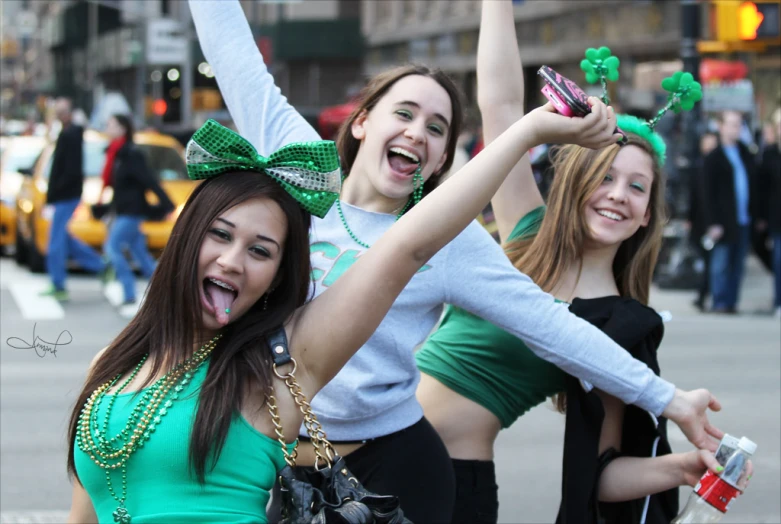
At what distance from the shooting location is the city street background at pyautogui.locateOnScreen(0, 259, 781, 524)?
5.88 m

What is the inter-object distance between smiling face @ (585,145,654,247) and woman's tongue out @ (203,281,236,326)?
1354mm

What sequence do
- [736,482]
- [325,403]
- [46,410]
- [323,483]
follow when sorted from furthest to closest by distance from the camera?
1. [46,410]
2. [736,482]
3. [325,403]
4. [323,483]

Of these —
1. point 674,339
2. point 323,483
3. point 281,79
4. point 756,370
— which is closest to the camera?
point 323,483

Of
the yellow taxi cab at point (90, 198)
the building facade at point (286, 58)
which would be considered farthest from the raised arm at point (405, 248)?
the building facade at point (286, 58)

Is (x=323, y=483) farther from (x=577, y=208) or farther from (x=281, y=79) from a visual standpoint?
(x=281, y=79)

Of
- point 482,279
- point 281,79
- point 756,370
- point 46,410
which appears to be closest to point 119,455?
point 482,279

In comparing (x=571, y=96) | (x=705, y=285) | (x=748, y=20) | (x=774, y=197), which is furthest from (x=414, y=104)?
(x=748, y=20)

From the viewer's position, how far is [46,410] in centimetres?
753

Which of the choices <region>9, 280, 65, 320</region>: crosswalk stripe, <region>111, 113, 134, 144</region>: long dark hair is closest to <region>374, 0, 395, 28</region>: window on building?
<region>9, 280, 65, 320</region>: crosswalk stripe

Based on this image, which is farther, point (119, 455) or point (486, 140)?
point (486, 140)

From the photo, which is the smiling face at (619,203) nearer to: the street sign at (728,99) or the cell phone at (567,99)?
the cell phone at (567,99)

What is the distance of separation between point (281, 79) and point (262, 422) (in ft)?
148

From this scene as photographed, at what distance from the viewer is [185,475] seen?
7.66 ft

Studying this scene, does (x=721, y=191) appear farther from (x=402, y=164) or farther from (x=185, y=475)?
(x=185, y=475)
